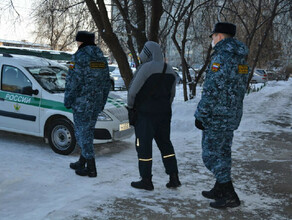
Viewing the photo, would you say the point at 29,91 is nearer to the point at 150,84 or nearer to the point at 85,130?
the point at 85,130

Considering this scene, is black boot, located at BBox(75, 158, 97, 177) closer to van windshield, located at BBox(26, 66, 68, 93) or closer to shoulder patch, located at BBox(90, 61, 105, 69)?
shoulder patch, located at BBox(90, 61, 105, 69)

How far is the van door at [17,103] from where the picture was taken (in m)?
6.40

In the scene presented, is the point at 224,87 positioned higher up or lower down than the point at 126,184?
higher up

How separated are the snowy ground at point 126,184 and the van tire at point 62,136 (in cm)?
15

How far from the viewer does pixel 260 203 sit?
4.35m

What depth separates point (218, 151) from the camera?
13.3ft

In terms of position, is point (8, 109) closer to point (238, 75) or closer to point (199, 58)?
point (238, 75)

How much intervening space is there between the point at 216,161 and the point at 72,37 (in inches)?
452

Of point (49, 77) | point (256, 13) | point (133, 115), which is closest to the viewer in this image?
point (133, 115)

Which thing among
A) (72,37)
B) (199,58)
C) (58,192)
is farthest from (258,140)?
(199,58)

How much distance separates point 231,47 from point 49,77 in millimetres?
3979

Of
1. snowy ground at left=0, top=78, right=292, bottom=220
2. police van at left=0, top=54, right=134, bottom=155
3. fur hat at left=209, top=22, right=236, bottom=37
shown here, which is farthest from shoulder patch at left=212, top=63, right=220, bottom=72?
police van at left=0, top=54, right=134, bottom=155

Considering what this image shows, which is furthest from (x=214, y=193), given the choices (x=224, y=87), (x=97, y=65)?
(x=97, y=65)

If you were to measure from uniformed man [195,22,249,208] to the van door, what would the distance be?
3.49 m
